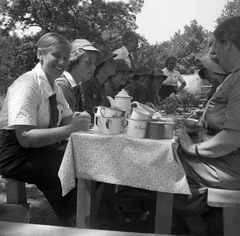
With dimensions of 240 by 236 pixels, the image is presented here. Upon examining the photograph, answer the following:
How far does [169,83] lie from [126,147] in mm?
5828

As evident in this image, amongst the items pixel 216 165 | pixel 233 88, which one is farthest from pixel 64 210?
pixel 233 88

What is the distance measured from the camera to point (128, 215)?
119 inches

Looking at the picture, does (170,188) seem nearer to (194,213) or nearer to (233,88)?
(194,213)

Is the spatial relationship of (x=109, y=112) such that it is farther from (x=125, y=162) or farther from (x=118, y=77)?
(x=118, y=77)

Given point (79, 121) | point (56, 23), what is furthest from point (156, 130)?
point (56, 23)

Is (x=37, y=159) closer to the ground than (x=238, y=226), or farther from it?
farther from it

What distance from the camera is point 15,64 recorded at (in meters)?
25.7

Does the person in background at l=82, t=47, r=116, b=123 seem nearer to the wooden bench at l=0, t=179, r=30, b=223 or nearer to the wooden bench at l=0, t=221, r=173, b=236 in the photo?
the wooden bench at l=0, t=179, r=30, b=223

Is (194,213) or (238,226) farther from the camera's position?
(194,213)

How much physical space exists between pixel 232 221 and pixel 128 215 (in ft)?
4.04

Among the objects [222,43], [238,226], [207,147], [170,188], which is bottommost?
[238,226]

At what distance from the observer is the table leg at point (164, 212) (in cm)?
203

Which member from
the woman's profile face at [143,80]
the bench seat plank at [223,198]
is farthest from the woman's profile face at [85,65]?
the woman's profile face at [143,80]

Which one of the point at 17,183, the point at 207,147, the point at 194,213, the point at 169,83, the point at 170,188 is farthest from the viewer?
the point at 169,83
